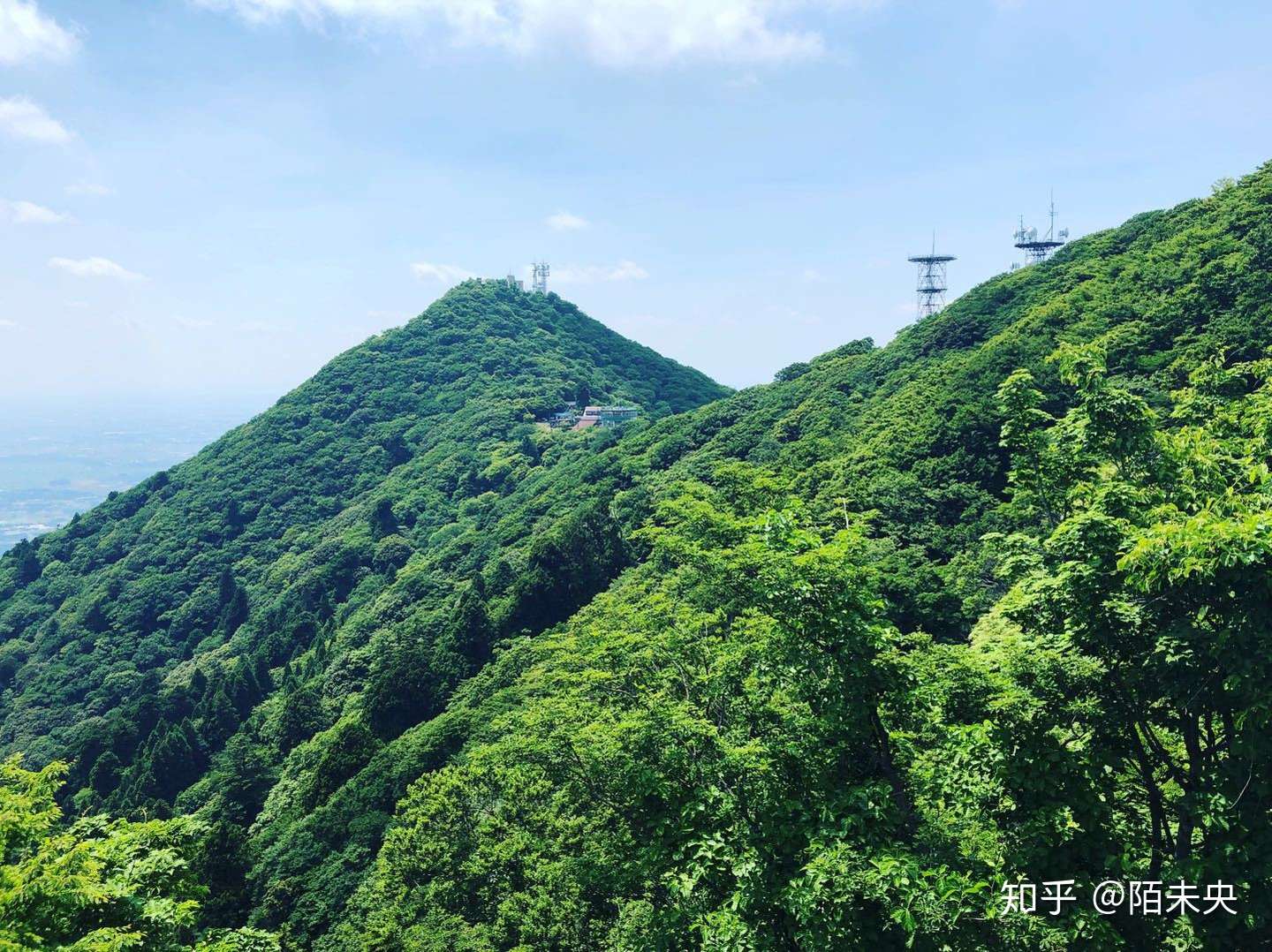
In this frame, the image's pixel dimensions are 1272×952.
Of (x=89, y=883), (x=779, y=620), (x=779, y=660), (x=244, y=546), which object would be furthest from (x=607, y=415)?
(x=89, y=883)

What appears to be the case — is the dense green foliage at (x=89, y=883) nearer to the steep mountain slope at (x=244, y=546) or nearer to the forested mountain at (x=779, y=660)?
the forested mountain at (x=779, y=660)

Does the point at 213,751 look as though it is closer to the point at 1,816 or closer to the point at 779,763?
the point at 1,816

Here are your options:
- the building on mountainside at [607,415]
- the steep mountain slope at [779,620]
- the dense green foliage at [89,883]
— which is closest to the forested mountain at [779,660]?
the steep mountain slope at [779,620]

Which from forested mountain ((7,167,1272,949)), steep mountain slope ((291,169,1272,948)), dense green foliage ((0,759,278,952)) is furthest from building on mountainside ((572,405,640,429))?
dense green foliage ((0,759,278,952))

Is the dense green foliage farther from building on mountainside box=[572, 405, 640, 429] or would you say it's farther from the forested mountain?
building on mountainside box=[572, 405, 640, 429]

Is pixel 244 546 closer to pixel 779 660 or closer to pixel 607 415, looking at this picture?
pixel 607 415

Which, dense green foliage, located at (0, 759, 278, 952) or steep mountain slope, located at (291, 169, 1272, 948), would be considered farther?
steep mountain slope, located at (291, 169, 1272, 948)

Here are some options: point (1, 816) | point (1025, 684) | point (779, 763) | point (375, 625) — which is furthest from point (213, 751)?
point (1025, 684)

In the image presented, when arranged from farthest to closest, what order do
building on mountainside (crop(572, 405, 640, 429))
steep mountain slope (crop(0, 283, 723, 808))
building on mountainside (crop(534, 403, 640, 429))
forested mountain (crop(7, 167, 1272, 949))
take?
building on mountainside (crop(572, 405, 640, 429)) → building on mountainside (crop(534, 403, 640, 429)) → steep mountain slope (crop(0, 283, 723, 808)) → forested mountain (crop(7, 167, 1272, 949))

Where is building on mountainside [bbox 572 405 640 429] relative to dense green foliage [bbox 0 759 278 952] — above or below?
above
